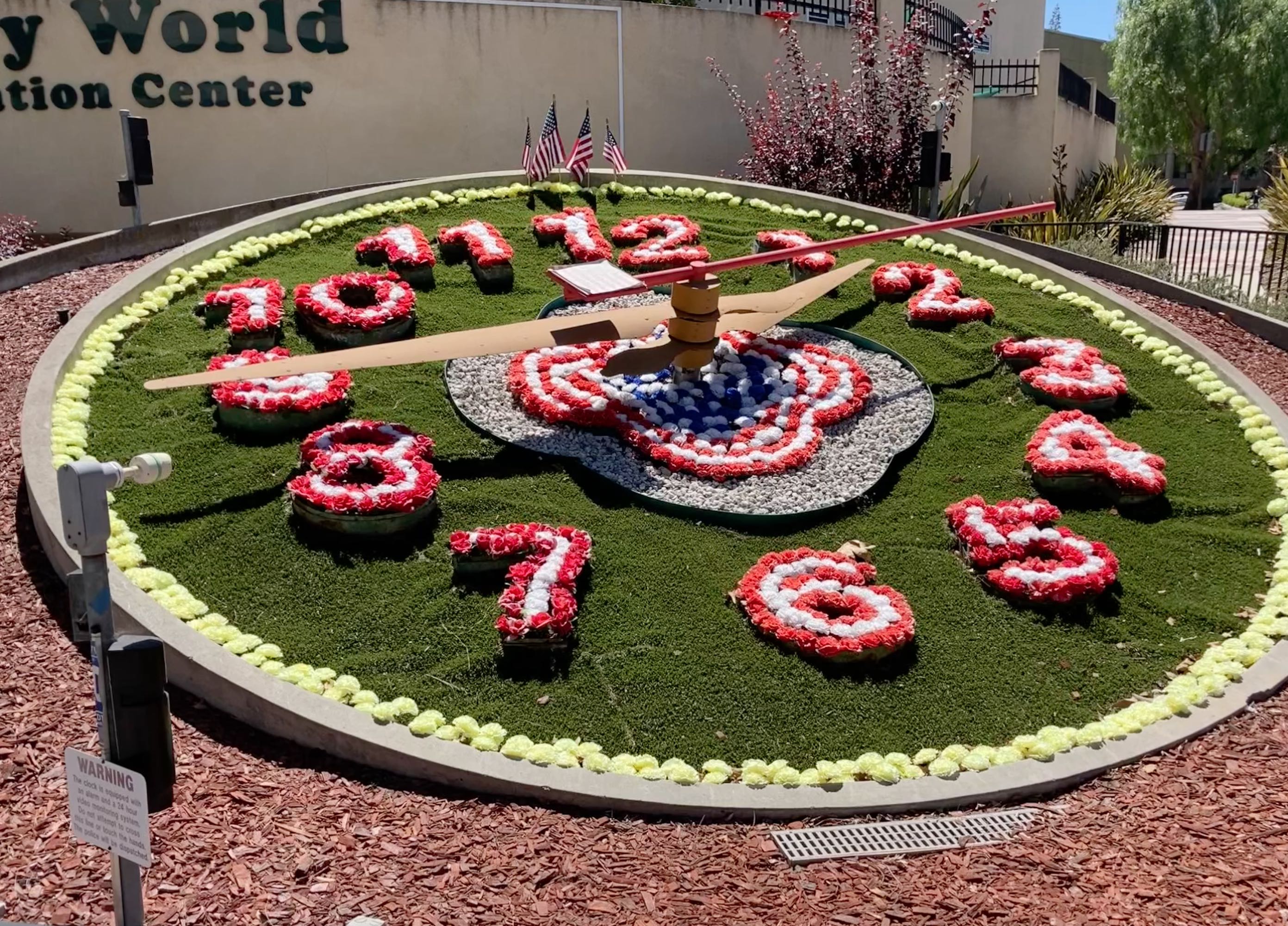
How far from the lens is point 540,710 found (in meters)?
6.92

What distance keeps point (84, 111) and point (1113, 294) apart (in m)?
13.0

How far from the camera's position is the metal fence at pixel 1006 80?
27281 millimetres

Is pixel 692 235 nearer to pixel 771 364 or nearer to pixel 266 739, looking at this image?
pixel 771 364

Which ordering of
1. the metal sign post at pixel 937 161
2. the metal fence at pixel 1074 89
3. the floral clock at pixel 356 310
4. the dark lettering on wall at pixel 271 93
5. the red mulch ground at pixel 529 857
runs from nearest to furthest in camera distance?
the red mulch ground at pixel 529 857, the floral clock at pixel 356 310, the metal sign post at pixel 937 161, the dark lettering on wall at pixel 271 93, the metal fence at pixel 1074 89

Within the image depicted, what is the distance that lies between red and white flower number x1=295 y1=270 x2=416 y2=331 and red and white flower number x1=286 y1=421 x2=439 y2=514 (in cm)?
149

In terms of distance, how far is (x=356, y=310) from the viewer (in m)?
10.4

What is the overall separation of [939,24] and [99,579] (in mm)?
24582

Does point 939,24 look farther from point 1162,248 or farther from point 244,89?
point 244,89

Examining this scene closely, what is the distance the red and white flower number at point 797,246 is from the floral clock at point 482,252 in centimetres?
262

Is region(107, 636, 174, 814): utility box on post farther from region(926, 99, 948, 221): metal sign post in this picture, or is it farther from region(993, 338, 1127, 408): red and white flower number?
region(926, 99, 948, 221): metal sign post

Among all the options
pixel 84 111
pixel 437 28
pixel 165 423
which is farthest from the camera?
pixel 437 28

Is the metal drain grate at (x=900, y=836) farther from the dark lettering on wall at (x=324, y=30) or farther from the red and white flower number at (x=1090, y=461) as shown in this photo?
the dark lettering on wall at (x=324, y=30)

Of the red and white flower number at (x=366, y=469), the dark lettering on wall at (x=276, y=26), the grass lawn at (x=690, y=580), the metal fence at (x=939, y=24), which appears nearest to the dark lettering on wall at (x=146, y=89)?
the dark lettering on wall at (x=276, y=26)

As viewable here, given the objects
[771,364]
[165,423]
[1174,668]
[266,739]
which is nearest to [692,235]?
[771,364]
